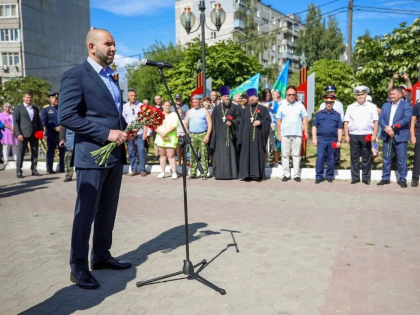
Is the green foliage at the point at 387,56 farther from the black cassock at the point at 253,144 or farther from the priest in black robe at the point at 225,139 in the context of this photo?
the priest in black robe at the point at 225,139

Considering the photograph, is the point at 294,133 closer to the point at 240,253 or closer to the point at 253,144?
the point at 253,144

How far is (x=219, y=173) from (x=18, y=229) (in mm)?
5446

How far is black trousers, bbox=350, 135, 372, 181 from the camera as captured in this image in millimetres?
9352

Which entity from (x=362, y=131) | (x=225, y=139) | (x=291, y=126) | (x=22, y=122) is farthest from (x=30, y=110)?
(x=362, y=131)

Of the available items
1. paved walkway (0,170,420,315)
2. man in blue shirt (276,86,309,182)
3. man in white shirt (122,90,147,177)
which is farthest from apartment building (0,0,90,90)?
paved walkway (0,170,420,315)

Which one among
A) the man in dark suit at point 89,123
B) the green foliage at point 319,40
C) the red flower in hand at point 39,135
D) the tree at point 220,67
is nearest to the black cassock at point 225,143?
the red flower in hand at point 39,135

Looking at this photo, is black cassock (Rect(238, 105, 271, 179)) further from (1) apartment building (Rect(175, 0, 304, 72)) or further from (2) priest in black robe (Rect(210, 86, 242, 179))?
(1) apartment building (Rect(175, 0, 304, 72))

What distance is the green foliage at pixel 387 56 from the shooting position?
455 inches

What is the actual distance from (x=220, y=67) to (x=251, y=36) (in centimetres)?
2320

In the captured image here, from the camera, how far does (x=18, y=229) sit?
6113 mm

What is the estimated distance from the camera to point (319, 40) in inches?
2071

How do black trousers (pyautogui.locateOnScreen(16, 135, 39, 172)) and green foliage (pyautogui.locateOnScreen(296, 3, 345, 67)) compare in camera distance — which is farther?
green foliage (pyautogui.locateOnScreen(296, 3, 345, 67))

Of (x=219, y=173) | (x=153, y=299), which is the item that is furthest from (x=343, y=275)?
(x=219, y=173)

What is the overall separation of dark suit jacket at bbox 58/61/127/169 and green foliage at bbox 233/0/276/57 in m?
46.2
